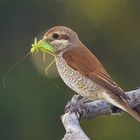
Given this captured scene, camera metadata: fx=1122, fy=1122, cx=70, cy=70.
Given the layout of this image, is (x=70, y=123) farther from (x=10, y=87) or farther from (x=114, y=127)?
(x=10, y=87)

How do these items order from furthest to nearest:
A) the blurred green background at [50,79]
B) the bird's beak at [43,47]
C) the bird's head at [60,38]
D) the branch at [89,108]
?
1. the blurred green background at [50,79]
2. the bird's head at [60,38]
3. the bird's beak at [43,47]
4. the branch at [89,108]

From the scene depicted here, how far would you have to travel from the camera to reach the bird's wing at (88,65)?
5.67 metres

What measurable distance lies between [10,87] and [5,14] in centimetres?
106

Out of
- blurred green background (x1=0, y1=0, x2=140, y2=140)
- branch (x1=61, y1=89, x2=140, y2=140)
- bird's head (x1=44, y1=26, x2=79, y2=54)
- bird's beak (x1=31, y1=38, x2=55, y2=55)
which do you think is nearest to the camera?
branch (x1=61, y1=89, x2=140, y2=140)

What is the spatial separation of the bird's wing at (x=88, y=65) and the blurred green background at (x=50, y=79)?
15.4 ft

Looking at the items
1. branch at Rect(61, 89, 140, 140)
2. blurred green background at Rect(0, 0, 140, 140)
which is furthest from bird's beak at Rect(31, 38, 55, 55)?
blurred green background at Rect(0, 0, 140, 140)

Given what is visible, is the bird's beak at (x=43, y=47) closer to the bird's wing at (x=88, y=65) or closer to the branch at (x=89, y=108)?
the bird's wing at (x=88, y=65)

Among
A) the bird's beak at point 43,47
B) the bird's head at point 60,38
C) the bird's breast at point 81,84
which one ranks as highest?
the bird's head at point 60,38

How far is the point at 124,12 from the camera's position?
12680 mm

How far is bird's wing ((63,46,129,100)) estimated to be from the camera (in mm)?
5672

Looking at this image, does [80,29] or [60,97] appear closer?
[60,97]

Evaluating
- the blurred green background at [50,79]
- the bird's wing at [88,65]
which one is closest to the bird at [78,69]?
the bird's wing at [88,65]

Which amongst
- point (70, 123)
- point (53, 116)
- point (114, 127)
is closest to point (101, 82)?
point (70, 123)

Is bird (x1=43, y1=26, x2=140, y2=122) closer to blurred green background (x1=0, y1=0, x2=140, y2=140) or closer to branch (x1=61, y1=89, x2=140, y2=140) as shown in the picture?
branch (x1=61, y1=89, x2=140, y2=140)
